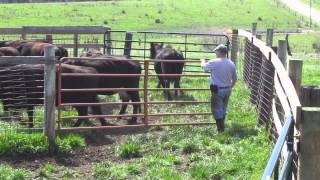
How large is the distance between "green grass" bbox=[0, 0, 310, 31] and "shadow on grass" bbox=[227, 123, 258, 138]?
Answer: 119ft

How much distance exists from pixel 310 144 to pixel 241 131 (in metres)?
6.51

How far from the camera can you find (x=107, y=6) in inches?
2507

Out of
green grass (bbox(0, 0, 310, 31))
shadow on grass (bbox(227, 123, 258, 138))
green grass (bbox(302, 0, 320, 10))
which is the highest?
green grass (bbox(302, 0, 320, 10))

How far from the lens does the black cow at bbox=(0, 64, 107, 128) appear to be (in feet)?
35.3

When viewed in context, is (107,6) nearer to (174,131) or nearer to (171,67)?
(171,67)

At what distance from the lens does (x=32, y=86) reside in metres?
10.8

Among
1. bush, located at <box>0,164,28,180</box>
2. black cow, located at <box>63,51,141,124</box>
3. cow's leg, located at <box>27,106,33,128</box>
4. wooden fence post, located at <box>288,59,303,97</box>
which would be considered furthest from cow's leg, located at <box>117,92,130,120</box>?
wooden fence post, located at <box>288,59,303,97</box>

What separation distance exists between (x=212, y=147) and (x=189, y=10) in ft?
178

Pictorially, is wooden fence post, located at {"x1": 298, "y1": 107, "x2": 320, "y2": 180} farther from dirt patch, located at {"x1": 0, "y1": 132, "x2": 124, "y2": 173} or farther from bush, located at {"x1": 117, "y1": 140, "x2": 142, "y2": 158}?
bush, located at {"x1": 117, "y1": 140, "x2": 142, "y2": 158}

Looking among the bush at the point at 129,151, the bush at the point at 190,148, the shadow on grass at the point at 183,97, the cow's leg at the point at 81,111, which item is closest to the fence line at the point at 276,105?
the bush at the point at 190,148

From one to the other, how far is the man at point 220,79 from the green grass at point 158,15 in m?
36.3

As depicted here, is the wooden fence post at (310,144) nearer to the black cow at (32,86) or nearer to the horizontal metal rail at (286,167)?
the horizontal metal rail at (286,167)

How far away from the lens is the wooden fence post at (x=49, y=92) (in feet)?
31.7

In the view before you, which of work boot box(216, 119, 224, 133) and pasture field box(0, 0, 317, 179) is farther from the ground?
work boot box(216, 119, 224, 133)
